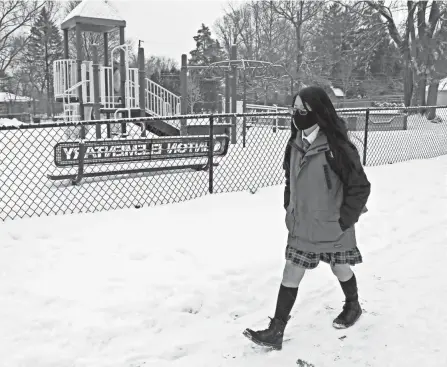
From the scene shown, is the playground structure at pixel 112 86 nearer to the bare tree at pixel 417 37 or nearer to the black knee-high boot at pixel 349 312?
the black knee-high boot at pixel 349 312

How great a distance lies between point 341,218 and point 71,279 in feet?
7.55

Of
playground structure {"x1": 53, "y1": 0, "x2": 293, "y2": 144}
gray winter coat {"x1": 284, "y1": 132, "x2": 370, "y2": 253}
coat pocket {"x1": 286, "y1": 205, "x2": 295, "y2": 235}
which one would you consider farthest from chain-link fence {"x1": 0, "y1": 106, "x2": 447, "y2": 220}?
playground structure {"x1": 53, "y1": 0, "x2": 293, "y2": 144}

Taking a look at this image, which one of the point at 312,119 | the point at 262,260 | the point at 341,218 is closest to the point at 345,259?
the point at 341,218

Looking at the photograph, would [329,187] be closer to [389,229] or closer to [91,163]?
[389,229]

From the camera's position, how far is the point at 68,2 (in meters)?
52.6

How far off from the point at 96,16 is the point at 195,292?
1253cm

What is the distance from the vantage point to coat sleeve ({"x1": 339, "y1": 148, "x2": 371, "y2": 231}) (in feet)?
8.68

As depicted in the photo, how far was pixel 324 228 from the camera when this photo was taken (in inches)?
107

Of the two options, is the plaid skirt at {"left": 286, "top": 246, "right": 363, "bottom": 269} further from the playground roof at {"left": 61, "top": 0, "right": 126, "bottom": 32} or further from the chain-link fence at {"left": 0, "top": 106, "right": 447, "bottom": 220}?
the playground roof at {"left": 61, "top": 0, "right": 126, "bottom": 32}

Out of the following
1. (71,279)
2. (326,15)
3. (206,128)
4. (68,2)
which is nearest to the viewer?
(71,279)

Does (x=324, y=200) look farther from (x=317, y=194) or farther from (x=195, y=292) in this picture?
(x=195, y=292)

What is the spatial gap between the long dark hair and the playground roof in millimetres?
12935

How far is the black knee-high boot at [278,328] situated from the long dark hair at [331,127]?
0.85 m

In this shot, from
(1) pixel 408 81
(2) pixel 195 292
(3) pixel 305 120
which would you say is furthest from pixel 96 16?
(1) pixel 408 81
